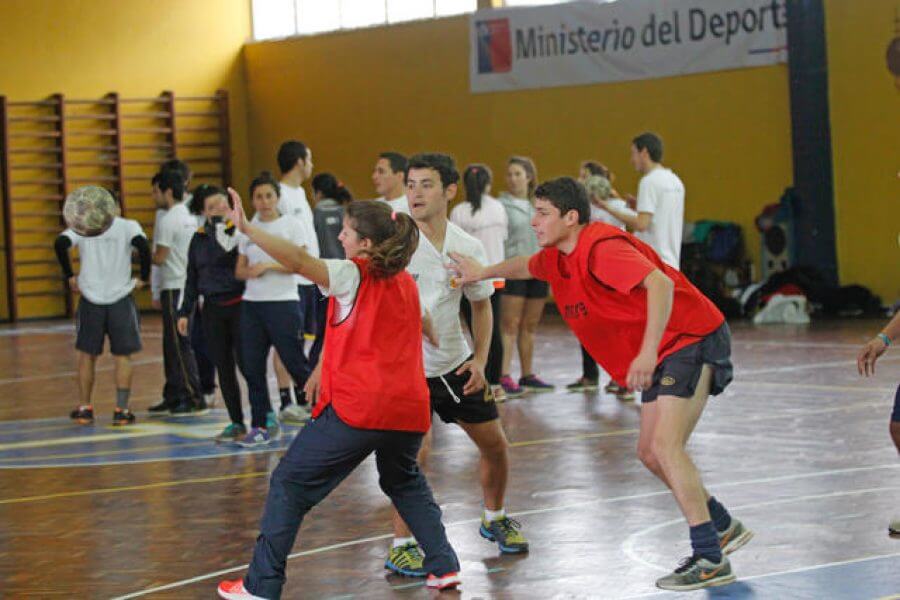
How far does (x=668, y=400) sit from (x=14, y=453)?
16.0 ft

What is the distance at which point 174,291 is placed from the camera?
10406 mm

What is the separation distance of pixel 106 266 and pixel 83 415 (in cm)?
101

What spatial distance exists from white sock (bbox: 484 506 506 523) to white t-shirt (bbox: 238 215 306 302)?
118 inches

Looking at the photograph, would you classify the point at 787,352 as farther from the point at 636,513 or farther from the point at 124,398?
the point at 636,513

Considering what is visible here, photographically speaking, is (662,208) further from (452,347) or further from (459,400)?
(459,400)

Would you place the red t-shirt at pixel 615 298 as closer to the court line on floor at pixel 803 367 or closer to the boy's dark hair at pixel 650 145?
the boy's dark hair at pixel 650 145

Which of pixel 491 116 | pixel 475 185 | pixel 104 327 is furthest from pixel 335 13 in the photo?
pixel 104 327

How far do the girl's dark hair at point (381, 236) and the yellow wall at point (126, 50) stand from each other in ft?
Result: 55.5

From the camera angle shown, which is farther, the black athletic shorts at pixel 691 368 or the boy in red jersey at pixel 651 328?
the black athletic shorts at pixel 691 368

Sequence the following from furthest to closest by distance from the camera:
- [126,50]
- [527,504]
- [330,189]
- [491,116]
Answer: [126,50] → [491,116] → [330,189] → [527,504]

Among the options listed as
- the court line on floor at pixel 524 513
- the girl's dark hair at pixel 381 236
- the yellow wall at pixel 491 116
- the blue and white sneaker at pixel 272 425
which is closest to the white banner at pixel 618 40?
the yellow wall at pixel 491 116

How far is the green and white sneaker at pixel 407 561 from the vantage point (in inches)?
209

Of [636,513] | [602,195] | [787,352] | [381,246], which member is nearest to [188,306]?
[602,195]

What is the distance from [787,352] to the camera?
12.5 m
